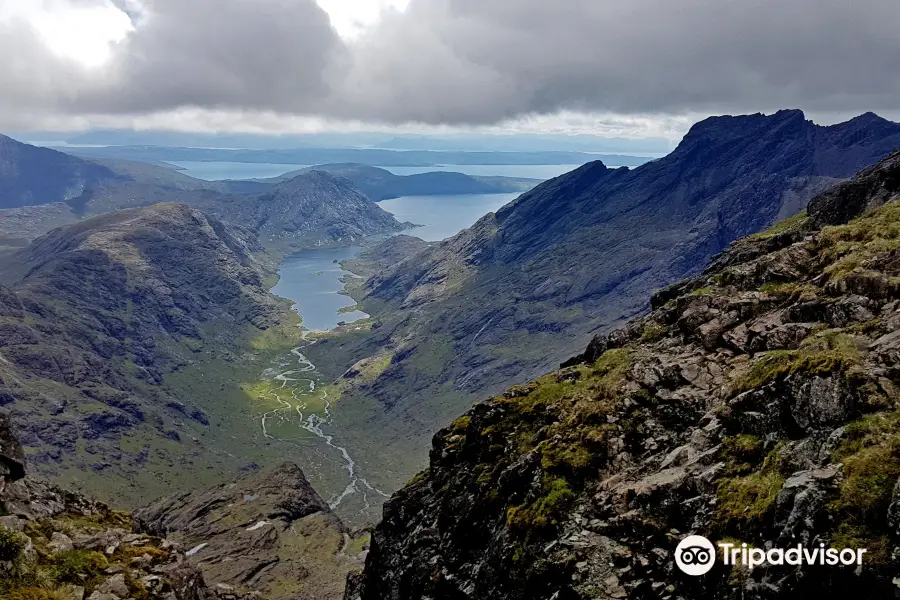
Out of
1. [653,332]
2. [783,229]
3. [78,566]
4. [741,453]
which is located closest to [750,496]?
[741,453]

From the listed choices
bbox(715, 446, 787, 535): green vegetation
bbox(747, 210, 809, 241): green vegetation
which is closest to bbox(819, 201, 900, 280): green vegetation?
bbox(715, 446, 787, 535): green vegetation

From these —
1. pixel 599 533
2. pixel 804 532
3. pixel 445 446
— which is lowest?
pixel 445 446

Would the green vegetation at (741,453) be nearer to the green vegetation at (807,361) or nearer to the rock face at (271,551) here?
the green vegetation at (807,361)

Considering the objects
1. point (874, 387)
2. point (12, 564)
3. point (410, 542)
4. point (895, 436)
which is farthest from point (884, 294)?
point (12, 564)

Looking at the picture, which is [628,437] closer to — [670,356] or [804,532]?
[670,356]

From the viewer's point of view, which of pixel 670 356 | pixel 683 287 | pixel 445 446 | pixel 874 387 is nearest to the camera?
pixel 874 387

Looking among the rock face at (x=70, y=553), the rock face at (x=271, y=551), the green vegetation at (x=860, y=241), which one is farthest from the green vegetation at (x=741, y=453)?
the rock face at (x=271, y=551)

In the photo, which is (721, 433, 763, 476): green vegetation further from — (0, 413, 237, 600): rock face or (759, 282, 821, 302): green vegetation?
(0, 413, 237, 600): rock face
